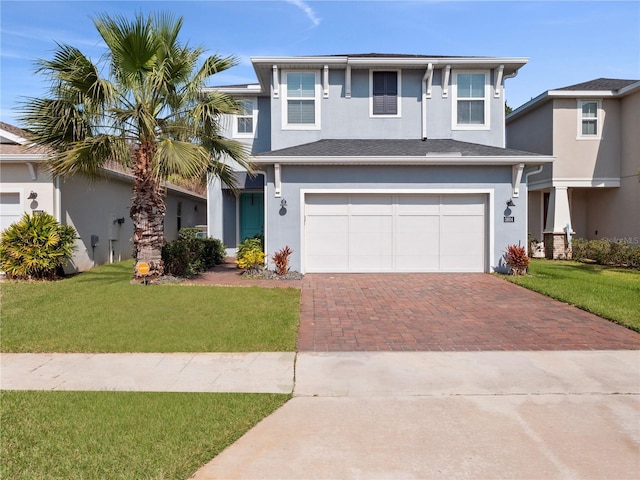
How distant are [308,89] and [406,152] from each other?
13.8 ft

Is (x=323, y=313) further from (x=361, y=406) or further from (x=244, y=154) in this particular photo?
(x=244, y=154)

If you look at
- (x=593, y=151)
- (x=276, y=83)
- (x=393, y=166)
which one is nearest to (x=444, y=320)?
(x=393, y=166)

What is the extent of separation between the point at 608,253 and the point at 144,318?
15346 mm

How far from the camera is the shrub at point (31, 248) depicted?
11359 mm

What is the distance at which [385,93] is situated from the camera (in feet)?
49.9

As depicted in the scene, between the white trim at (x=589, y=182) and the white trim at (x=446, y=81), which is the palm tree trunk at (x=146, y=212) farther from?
the white trim at (x=589, y=182)

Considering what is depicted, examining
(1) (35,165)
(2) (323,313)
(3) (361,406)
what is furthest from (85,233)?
(3) (361,406)

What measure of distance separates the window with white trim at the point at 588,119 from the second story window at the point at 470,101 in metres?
5.33

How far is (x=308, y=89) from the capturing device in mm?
14922

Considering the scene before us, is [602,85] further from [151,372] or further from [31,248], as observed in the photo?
[31,248]

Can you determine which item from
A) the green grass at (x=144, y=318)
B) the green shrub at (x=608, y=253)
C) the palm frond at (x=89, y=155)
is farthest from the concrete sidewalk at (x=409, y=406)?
the green shrub at (x=608, y=253)

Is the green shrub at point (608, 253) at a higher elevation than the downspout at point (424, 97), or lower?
lower

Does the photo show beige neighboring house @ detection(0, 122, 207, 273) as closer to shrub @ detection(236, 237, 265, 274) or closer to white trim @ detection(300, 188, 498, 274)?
shrub @ detection(236, 237, 265, 274)

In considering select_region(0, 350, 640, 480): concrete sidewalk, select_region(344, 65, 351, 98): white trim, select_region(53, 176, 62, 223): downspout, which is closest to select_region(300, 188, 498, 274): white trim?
select_region(344, 65, 351, 98): white trim
